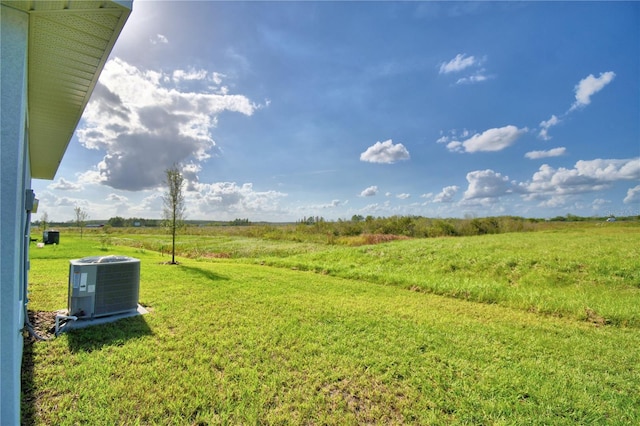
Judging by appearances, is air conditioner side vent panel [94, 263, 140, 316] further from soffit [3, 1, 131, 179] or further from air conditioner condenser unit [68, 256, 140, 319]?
soffit [3, 1, 131, 179]

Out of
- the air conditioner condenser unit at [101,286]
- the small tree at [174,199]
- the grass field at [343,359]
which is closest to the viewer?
the grass field at [343,359]

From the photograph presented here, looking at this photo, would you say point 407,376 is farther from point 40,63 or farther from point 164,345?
point 40,63

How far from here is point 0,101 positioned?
197cm

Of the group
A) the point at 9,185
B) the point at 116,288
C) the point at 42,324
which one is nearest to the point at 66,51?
the point at 9,185

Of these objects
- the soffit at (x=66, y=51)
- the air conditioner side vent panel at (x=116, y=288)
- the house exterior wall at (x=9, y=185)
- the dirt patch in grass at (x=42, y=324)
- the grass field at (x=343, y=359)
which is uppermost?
the soffit at (x=66, y=51)

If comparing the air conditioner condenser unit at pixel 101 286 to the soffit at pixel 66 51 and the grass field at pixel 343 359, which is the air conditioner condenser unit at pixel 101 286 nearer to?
the grass field at pixel 343 359

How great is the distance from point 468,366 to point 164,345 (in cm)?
451

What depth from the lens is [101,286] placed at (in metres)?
4.61

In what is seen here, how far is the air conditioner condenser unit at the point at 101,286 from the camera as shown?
4.39 meters

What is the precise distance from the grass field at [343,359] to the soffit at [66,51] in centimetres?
337

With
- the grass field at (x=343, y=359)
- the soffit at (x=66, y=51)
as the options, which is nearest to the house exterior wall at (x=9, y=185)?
the soffit at (x=66, y=51)

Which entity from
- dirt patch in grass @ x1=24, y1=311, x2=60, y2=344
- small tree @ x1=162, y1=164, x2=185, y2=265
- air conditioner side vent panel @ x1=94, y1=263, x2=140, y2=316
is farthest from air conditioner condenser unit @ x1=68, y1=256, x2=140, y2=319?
small tree @ x1=162, y1=164, x2=185, y2=265

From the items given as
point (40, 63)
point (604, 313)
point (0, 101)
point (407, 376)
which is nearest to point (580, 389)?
point (407, 376)

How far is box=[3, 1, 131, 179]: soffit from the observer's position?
200cm
